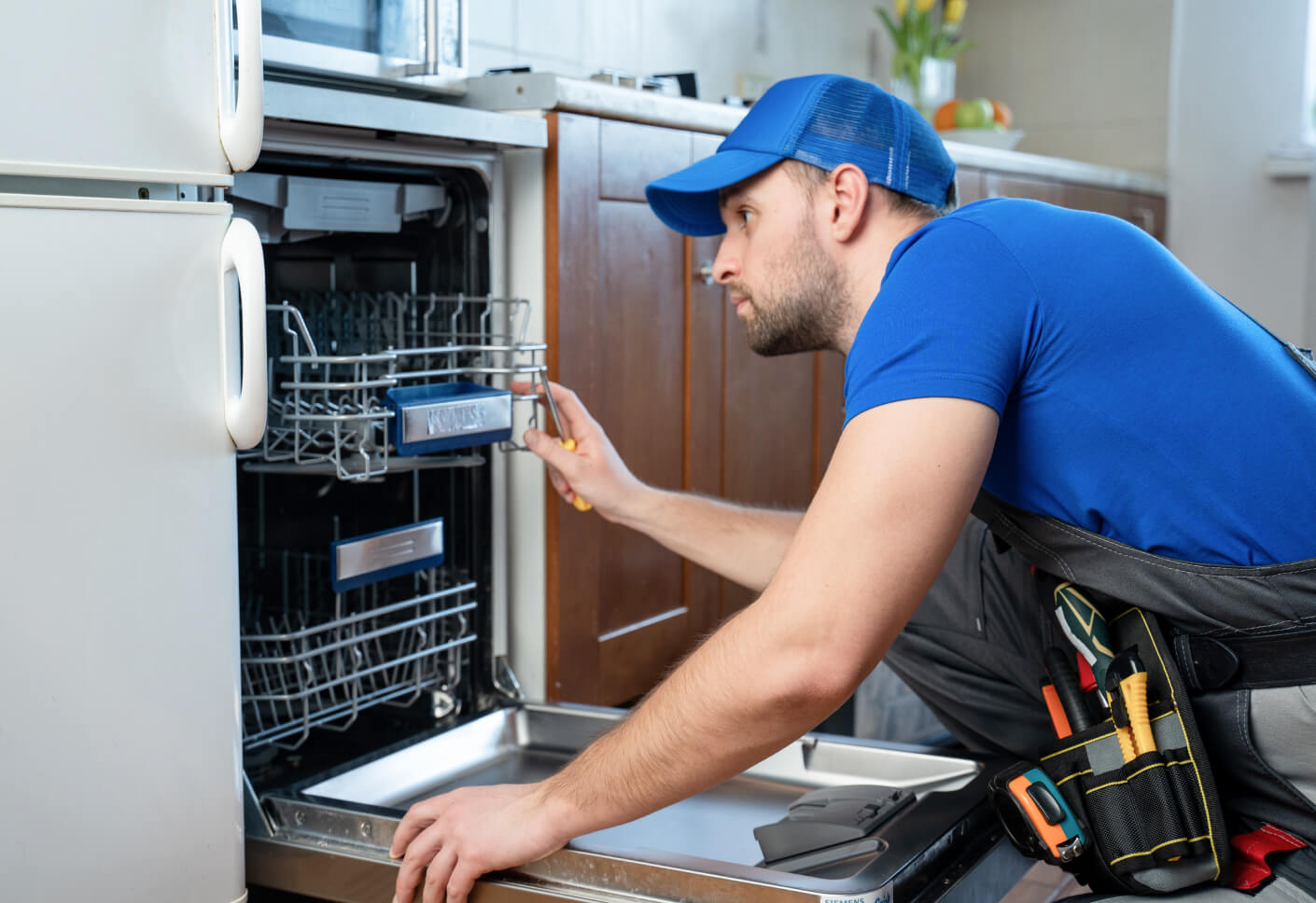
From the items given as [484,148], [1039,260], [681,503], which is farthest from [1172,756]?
[484,148]

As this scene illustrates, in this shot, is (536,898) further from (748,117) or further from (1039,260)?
(748,117)

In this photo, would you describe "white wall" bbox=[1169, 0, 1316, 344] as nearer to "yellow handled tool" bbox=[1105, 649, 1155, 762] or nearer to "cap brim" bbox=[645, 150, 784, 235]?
"cap brim" bbox=[645, 150, 784, 235]

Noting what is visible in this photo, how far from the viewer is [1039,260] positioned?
3.20ft

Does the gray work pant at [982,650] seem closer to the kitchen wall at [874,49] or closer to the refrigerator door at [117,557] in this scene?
the refrigerator door at [117,557]

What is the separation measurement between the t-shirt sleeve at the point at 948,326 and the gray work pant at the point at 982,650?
38 centimetres

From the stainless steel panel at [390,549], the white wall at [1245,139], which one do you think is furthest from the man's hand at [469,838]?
the white wall at [1245,139]

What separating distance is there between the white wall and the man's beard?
293cm

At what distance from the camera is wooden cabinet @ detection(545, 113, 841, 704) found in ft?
5.06

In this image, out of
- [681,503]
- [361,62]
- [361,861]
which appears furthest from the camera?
[681,503]

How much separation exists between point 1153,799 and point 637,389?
868mm

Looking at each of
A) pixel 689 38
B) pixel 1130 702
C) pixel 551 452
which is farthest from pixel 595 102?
pixel 689 38

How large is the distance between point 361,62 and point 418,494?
1.58ft

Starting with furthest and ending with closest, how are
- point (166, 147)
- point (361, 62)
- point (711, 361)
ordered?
1. point (711, 361)
2. point (361, 62)
3. point (166, 147)

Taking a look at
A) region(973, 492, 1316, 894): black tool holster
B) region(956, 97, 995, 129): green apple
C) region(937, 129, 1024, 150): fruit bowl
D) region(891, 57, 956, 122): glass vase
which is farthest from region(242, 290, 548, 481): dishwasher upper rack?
region(891, 57, 956, 122): glass vase
